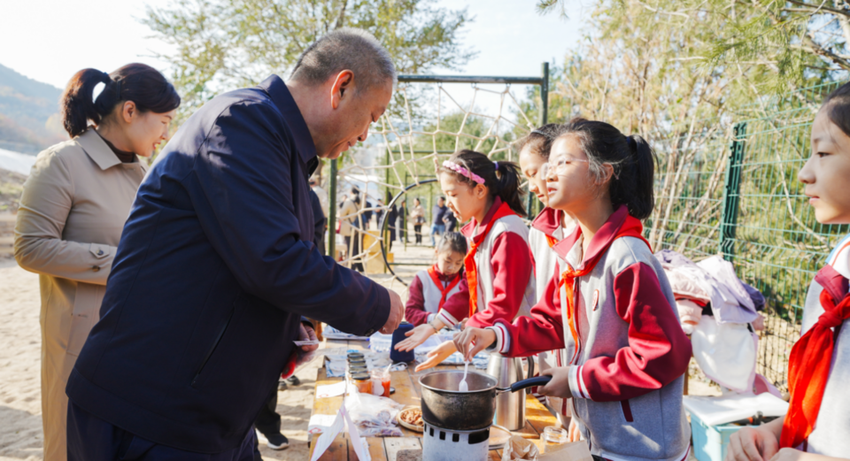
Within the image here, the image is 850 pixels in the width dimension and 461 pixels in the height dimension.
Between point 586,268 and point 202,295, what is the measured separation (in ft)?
3.45

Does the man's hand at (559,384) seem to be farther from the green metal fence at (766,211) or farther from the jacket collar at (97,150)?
the green metal fence at (766,211)

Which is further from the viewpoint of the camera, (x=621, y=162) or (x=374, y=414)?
(x=374, y=414)

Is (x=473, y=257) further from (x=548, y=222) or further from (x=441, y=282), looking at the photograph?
(x=441, y=282)

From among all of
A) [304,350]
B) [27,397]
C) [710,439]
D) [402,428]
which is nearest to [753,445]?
[402,428]

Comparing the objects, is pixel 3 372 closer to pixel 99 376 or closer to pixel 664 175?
pixel 99 376

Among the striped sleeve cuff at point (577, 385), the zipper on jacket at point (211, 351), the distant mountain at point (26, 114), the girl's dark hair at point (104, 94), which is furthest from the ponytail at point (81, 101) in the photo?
the distant mountain at point (26, 114)

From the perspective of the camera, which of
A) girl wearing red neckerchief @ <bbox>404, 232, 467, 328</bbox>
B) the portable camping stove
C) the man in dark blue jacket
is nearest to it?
the man in dark blue jacket

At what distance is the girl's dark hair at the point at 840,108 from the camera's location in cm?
99

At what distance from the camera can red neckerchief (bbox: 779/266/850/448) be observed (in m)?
1.01

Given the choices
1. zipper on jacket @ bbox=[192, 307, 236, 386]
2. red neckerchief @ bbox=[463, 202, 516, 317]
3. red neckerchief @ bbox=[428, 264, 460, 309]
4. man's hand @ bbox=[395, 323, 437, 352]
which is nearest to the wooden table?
man's hand @ bbox=[395, 323, 437, 352]

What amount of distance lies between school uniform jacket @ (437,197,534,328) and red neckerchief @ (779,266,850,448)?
1.18 meters

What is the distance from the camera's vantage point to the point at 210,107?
4.03 feet

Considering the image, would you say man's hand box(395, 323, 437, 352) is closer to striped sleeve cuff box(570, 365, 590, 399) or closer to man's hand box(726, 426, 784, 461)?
striped sleeve cuff box(570, 365, 590, 399)

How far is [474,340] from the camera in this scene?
1693mm
